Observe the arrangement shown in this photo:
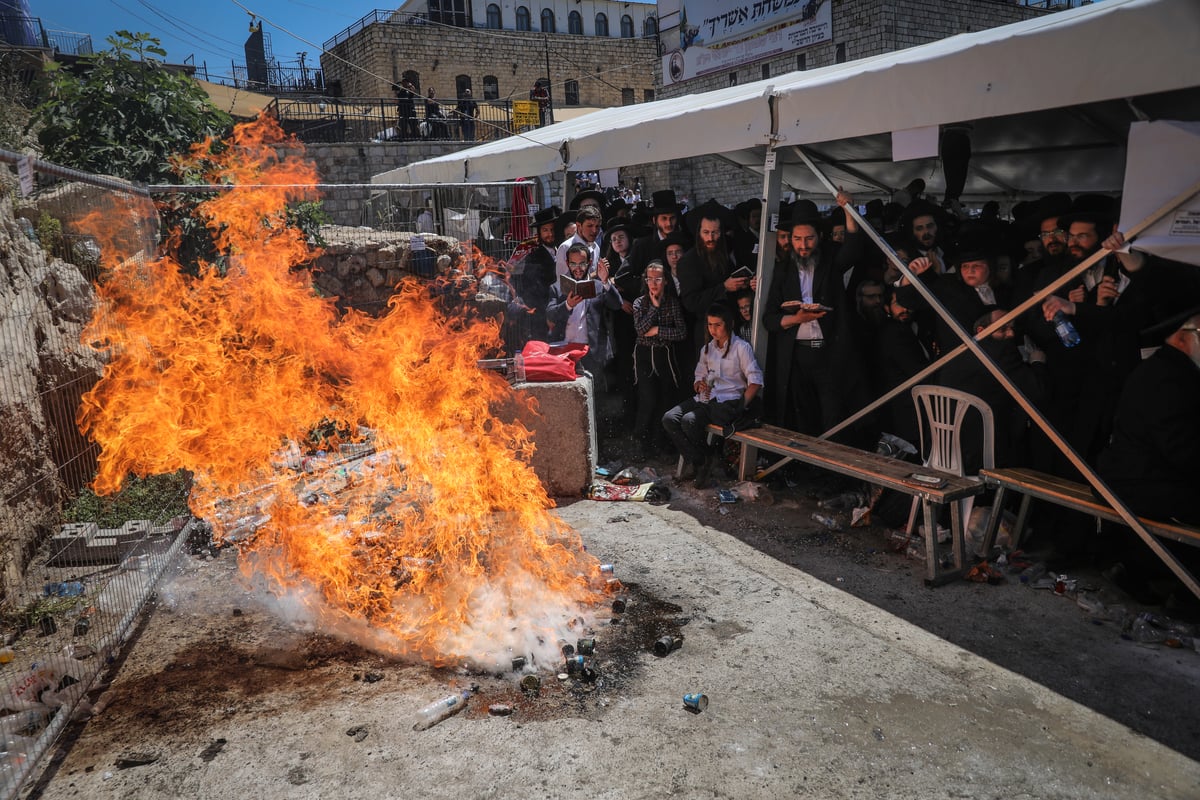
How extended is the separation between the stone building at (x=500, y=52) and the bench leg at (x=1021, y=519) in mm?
36053

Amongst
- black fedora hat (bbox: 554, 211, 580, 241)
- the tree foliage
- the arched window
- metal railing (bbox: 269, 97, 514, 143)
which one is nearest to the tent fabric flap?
black fedora hat (bbox: 554, 211, 580, 241)

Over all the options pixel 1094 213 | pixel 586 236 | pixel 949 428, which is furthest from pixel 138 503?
pixel 1094 213

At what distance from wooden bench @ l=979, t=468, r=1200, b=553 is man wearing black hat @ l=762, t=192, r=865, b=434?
1.54m

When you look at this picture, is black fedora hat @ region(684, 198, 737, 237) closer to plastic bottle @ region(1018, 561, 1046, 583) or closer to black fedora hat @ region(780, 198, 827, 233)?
black fedora hat @ region(780, 198, 827, 233)

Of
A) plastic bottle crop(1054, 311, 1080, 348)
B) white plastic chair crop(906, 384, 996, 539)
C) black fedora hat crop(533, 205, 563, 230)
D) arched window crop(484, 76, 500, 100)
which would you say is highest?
arched window crop(484, 76, 500, 100)

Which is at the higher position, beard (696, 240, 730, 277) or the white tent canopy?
the white tent canopy

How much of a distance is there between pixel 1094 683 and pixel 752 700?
1.79m

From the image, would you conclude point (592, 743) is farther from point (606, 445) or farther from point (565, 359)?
point (606, 445)

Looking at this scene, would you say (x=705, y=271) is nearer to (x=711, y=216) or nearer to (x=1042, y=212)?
(x=711, y=216)

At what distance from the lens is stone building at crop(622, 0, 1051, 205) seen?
876 inches

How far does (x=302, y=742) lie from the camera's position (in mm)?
3502

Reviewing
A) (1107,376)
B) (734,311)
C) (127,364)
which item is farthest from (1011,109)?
(127,364)

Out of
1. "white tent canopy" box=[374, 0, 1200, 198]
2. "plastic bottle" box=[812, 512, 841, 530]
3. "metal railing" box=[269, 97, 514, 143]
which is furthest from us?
"metal railing" box=[269, 97, 514, 143]

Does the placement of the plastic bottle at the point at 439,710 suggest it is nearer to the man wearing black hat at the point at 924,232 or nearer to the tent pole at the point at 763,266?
the tent pole at the point at 763,266
